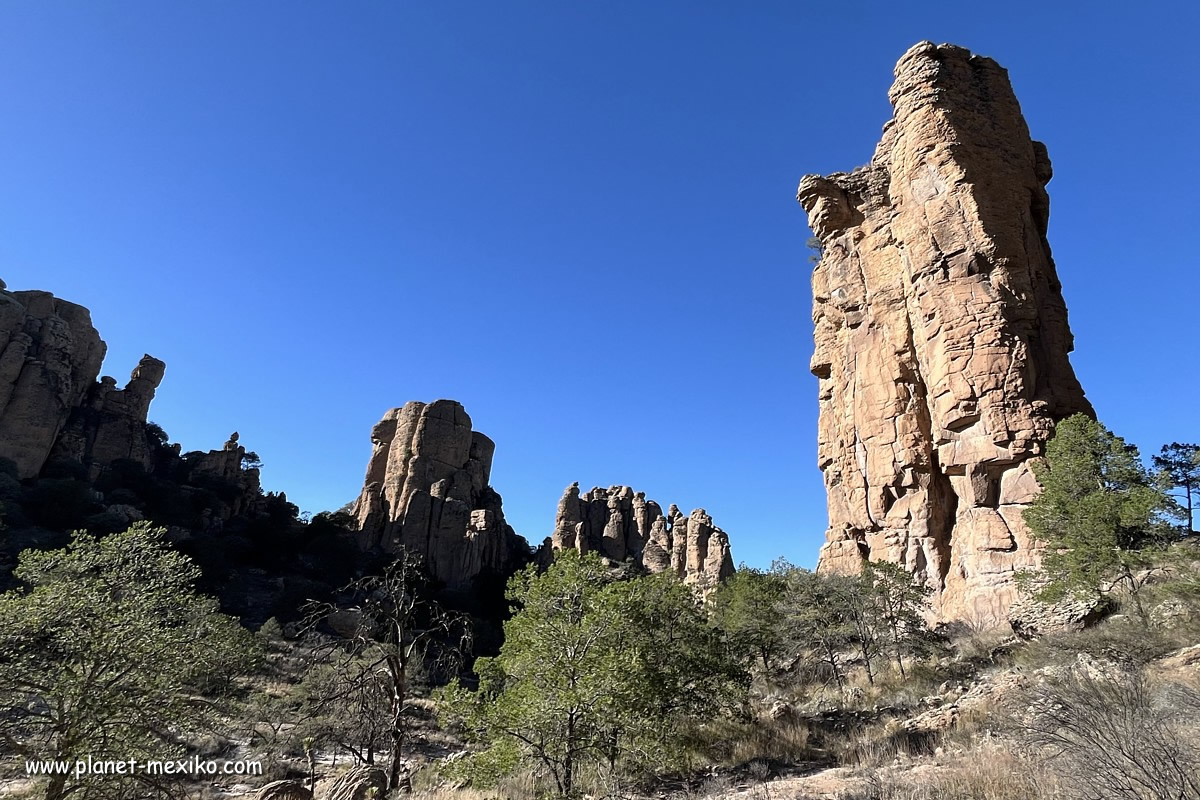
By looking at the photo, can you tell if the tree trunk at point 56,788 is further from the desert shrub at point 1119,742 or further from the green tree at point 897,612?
the green tree at point 897,612

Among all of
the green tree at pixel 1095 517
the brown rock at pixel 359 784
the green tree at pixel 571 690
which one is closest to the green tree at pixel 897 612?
the green tree at pixel 1095 517

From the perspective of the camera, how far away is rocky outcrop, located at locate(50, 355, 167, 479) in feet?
157

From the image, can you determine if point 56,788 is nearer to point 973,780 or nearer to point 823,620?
point 973,780

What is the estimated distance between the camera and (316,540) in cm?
4997

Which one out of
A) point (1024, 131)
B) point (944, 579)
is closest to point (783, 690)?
point (944, 579)

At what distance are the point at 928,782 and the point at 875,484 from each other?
2687 centimetres

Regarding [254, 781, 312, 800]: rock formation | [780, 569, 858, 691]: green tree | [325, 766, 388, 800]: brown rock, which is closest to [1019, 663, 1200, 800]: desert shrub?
[325, 766, 388, 800]: brown rock

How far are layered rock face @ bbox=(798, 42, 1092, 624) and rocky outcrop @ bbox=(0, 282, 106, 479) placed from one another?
58.6 meters

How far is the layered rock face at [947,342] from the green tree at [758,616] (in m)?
7.29

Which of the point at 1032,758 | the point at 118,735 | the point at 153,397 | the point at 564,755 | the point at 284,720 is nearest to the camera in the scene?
the point at 1032,758

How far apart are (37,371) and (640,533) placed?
59.6 m

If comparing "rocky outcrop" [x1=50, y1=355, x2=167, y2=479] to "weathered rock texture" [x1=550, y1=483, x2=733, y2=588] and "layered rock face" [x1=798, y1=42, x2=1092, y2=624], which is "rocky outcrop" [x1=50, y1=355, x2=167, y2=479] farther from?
"layered rock face" [x1=798, y1=42, x2=1092, y2=624]

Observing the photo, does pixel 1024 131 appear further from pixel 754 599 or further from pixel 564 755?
pixel 564 755

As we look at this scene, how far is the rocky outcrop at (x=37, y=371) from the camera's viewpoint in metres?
44.3
